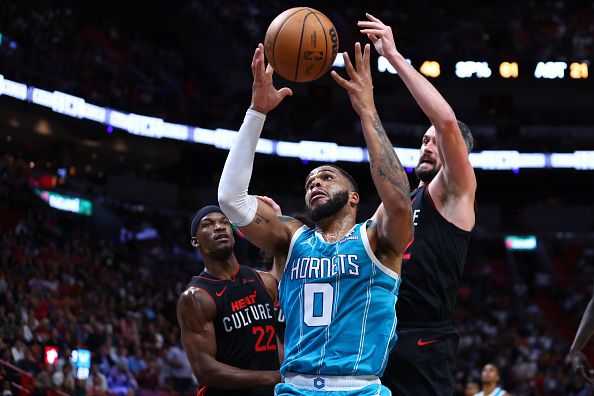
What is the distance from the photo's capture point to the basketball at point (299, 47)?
459 cm

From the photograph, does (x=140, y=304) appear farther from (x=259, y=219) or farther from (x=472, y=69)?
(x=472, y=69)

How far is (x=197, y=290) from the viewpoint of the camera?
5715 mm

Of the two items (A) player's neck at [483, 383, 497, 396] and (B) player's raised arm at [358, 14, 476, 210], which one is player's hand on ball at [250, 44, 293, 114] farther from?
(A) player's neck at [483, 383, 497, 396]

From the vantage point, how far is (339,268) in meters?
4.00

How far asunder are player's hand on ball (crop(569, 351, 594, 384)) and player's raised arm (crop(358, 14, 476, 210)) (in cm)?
132

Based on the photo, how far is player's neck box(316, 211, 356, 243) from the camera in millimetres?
4211

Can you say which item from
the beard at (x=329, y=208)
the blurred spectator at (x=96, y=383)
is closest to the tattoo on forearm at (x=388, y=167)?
the beard at (x=329, y=208)

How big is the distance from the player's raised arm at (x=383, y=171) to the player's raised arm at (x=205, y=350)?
5.86 ft

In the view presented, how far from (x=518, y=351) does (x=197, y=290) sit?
15925mm

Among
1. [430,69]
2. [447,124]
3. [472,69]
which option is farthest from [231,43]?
[447,124]

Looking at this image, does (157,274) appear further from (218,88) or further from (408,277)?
(408,277)

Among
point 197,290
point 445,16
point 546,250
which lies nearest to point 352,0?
point 445,16

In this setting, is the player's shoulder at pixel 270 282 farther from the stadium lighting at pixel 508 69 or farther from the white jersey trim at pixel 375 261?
the stadium lighting at pixel 508 69

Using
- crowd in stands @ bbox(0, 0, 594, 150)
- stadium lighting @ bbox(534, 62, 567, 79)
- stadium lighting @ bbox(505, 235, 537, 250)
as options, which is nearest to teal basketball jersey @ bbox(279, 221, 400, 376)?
crowd in stands @ bbox(0, 0, 594, 150)
